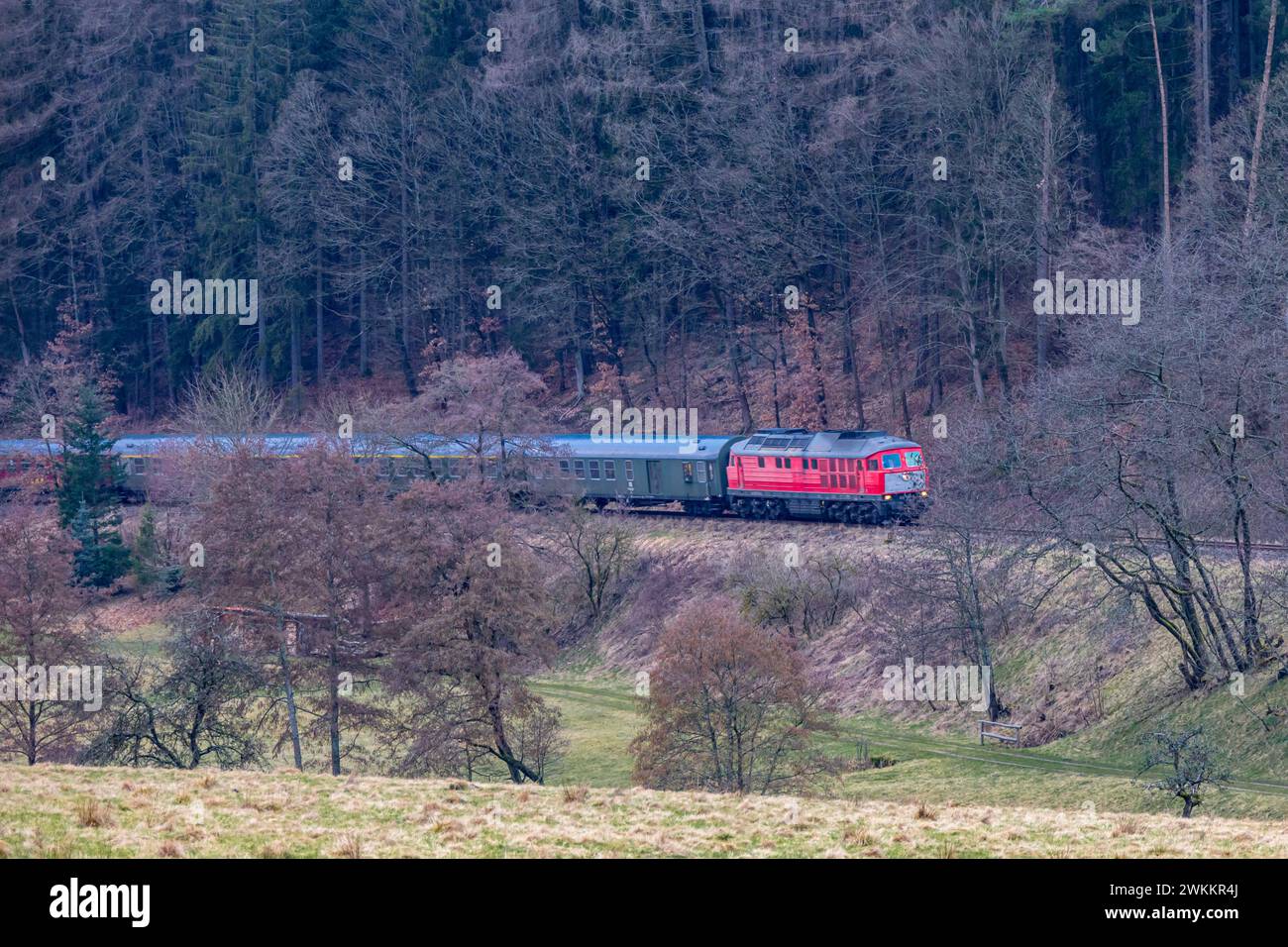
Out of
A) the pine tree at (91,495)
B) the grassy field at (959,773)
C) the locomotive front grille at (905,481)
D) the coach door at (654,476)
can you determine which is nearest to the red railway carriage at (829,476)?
the locomotive front grille at (905,481)

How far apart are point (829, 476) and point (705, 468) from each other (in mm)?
5417

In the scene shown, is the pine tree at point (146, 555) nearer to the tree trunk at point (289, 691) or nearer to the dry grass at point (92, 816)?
the tree trunk at point (289, 691)

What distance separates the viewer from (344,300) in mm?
76562

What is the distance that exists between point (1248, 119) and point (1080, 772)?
24284 millimetres

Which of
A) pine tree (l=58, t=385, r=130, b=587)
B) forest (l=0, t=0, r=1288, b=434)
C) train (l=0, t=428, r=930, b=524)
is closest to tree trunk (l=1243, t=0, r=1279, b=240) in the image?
forest (l=0, t=0, r=1288, b=434)

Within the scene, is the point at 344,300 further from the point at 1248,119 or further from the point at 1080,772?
the point at 1080,772

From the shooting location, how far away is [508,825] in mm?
16281

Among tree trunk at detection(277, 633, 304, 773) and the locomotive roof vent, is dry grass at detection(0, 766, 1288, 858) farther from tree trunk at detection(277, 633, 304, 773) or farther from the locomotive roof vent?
the locomotive roof vent

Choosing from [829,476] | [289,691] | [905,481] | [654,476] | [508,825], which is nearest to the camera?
[508,825]

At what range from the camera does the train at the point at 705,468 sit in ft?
145

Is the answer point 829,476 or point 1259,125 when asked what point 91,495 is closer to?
point 829,476

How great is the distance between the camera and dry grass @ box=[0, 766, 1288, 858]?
1479 cm

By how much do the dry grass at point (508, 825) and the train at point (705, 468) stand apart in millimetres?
24051

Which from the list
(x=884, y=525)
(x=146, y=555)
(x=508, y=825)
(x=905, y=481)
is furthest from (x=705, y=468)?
(x=508, y=825)
